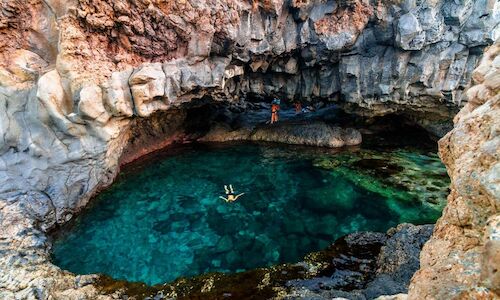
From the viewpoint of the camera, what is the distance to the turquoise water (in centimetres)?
1127

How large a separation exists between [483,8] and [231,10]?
462 inches

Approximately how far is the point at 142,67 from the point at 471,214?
12.3 meters

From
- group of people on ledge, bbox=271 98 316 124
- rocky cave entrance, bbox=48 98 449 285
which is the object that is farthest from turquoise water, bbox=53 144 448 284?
group of people on ledge, bbox=271 98 316 124

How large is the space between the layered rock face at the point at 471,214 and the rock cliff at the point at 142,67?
7.93 meters

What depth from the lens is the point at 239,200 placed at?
1507 cm

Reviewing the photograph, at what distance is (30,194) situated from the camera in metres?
11.9

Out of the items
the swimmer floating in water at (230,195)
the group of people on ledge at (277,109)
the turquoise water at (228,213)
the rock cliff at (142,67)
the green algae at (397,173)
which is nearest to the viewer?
the turquoise water at (228,213)

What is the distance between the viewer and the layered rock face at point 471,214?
3.25m

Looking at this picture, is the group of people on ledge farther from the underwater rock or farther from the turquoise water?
the underwater rock

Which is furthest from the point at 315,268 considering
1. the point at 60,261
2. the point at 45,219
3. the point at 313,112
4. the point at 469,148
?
the point at 313,112

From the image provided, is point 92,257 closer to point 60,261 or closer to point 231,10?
point 60,261

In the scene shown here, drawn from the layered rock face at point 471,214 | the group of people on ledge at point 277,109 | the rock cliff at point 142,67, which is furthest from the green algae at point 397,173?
the layered rock face at point 471,214

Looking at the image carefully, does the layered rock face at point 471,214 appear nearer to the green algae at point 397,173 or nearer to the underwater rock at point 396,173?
the green algae at point 397,173

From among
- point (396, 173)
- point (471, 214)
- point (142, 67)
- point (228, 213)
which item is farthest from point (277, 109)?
point (471, 214)
